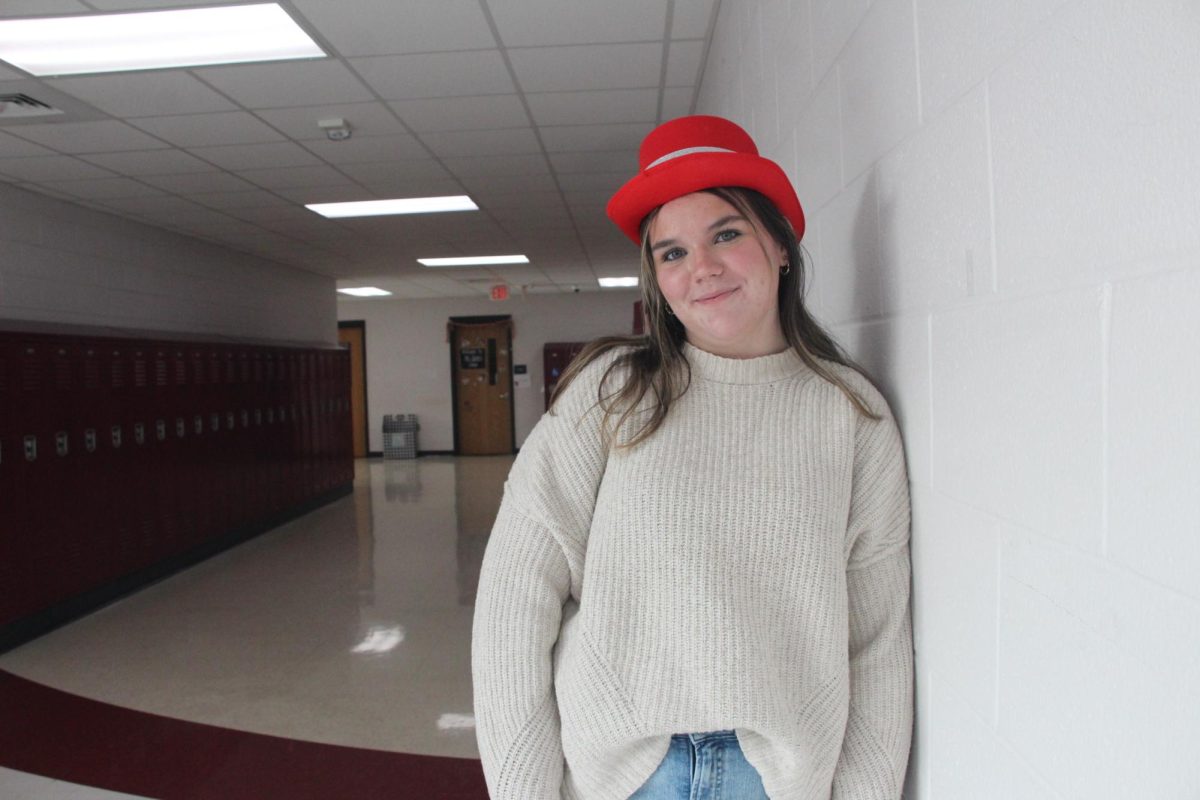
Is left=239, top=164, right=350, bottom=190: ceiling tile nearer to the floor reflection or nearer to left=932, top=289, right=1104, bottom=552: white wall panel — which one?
the floor reflection

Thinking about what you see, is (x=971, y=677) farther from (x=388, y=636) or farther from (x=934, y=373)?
(x=388, y=636)

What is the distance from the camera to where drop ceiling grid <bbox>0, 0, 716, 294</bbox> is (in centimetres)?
284

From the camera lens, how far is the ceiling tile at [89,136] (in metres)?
3.73

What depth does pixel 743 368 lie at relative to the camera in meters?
1.05

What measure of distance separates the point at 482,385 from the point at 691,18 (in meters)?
10.2

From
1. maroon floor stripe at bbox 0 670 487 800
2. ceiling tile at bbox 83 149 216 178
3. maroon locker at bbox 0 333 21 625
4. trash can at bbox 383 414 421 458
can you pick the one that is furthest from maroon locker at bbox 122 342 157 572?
trash can at bbox 383 414 421 458

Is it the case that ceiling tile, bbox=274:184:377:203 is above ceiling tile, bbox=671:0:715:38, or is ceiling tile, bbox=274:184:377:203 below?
below

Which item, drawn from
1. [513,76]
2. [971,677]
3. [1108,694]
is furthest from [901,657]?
[513,76]

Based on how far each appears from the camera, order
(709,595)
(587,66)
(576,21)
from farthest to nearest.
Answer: (587,66), (576,21), (709,595)

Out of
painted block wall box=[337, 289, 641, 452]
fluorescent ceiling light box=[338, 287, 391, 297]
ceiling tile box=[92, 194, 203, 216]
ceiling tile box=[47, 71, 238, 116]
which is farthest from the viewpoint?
painted block wall box=[337, 289, 641, 452]

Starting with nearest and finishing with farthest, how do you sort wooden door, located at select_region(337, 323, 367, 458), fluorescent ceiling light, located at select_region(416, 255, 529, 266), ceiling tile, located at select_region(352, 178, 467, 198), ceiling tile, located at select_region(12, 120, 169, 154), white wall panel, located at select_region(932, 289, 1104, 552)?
white wall panel, located at select_region(932, 289, 1104, 552) < ceiling tile, located at select_region(12, 120, 169, 154) < ceiling tile, located at select_region(352, 178, 467, 198) < fluorescent ceiling light, located at select_region(416, 255, 529, 266) < wooden door, located at select_region(337, 323, 367, 458)

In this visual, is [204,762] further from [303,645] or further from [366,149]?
[366,149]

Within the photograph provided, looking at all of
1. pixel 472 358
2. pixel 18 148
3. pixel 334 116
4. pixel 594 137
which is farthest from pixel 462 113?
pixel 472 358

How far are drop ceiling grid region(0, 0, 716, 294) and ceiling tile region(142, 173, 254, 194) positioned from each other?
0.7 inches
